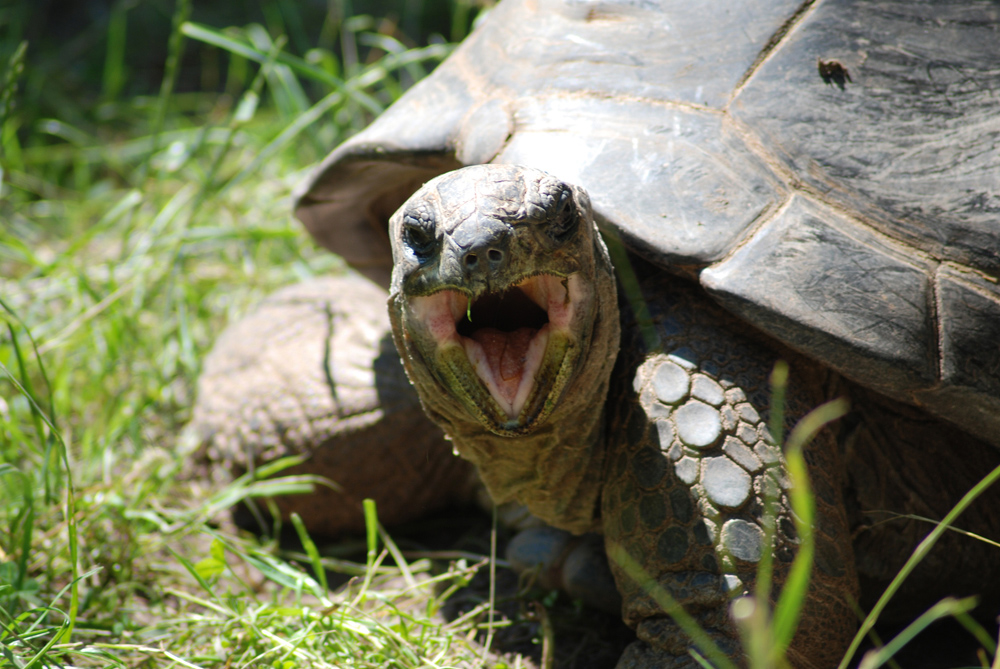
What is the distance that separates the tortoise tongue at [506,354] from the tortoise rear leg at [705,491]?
0.34 meters

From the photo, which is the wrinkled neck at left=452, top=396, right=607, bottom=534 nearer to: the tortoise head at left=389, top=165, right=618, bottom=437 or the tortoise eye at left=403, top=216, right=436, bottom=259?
the tortoise head at left=389, top=165, right=618, bottom=437

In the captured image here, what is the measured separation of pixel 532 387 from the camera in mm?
1787

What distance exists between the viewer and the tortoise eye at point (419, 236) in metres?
1.73

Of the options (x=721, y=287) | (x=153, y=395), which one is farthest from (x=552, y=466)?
(x=153, y=395)

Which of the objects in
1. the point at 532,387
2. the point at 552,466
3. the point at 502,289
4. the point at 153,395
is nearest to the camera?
the point at 502,289

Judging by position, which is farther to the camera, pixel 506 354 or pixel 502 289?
pixel 506 354

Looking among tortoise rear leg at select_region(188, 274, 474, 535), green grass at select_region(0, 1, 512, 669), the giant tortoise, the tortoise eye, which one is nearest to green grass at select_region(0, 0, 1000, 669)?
green grass at select_region(0, 1, 512, 669)

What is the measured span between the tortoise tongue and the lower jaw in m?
0.03

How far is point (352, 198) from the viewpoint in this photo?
2.86 meters

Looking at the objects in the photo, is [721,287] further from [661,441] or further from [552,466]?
[552,466]

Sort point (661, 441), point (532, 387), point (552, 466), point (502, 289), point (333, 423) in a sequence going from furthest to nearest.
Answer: point (333, 423), point (552, 466), point (661, 441), point (532, 387), point (502, 289)

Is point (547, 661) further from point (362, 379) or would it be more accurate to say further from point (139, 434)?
point (139, 434)

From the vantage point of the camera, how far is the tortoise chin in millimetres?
1779

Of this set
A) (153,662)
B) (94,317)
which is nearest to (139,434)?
(94,317)
